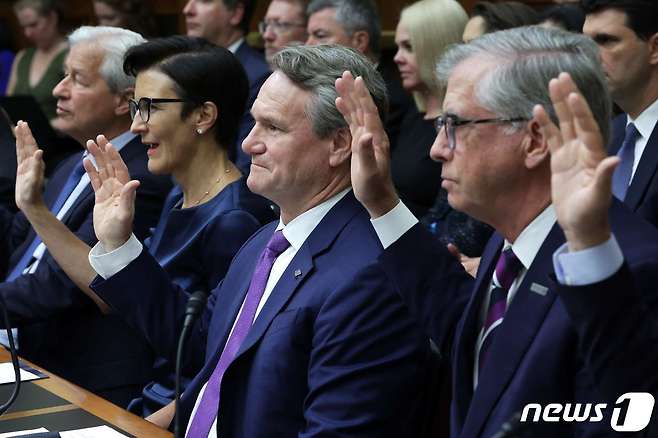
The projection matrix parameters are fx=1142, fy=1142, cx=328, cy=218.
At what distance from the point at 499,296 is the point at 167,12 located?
5.60 m

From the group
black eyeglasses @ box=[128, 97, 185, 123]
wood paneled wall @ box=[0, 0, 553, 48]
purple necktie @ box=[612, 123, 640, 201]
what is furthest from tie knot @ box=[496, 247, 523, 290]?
wood paneled wall @ box=[0, 0, 553, 48]

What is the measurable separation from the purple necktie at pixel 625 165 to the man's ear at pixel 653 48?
22 centimetres

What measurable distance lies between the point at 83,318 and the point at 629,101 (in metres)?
1.70

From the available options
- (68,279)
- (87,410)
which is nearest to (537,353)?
(87,410)

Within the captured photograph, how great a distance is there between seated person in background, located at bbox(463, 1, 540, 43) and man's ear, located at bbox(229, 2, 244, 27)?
164 cm

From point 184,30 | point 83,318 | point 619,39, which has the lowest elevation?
point 184,30

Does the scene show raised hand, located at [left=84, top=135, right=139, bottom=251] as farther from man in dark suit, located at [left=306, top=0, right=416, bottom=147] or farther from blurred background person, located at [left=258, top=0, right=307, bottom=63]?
blurred background person, located at [left=258, top=0, right=307, bottom=63]

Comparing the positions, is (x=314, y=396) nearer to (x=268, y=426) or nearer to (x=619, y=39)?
(x=268, y=426)

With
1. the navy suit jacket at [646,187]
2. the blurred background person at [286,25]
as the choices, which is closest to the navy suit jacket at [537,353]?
the navy suit jacket at [646,187]

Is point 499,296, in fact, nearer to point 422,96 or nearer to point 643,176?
point 643,176

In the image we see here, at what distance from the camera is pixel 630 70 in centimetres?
318

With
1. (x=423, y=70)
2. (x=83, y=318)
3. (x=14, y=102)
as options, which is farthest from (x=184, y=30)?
(x=83, y=318)

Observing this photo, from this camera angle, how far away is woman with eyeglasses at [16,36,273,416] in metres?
3.12

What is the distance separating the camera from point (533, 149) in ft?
6.53
